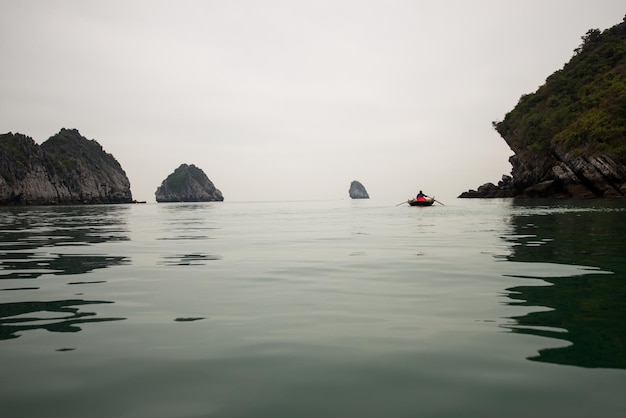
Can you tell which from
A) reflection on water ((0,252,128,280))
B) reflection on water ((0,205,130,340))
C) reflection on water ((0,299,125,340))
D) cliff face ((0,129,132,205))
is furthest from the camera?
cliff face ((0,129,132,205))

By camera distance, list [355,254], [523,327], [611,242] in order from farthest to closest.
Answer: [611,242] < [355,254] < [523,327]

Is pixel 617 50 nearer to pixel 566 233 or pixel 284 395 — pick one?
pixel 566 233

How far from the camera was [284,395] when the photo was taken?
3566 mm

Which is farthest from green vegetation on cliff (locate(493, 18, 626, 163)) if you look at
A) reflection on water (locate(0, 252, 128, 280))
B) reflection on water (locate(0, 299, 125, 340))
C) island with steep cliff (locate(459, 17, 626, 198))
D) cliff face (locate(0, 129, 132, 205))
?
cliff face (locate(0, 129, 132, 205))

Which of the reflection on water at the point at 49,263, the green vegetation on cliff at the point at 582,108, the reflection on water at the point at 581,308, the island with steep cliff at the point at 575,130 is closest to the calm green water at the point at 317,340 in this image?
the reflection on water at the point at 581,308

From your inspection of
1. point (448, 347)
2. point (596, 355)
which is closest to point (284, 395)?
point (448, 347)

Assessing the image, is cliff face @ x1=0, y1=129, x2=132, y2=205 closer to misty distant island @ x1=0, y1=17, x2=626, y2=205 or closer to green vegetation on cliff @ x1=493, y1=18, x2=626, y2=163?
misty distant island @ x1=0, y1=17, x2=626, y2=205

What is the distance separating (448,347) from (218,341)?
2.59 metres

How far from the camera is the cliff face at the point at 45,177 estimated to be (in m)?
131

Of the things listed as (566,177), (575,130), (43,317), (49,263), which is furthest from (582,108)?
(43,317)

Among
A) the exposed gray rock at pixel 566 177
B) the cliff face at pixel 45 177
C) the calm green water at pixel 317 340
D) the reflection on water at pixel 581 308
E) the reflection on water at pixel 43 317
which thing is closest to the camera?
the calm green water at pixel 317 340

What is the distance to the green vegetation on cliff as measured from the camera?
72438mm

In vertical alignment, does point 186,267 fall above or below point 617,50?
below

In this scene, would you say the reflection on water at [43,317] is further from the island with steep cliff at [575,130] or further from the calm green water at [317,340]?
the island with steep cliff at [575,130]
